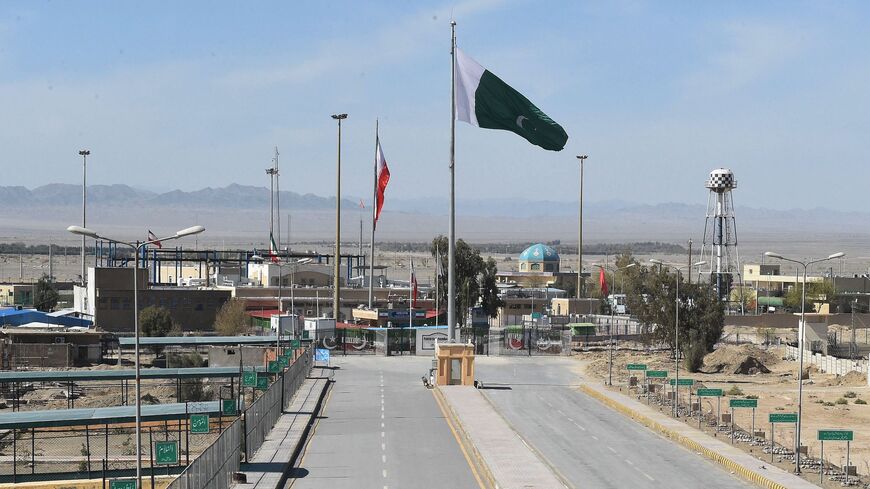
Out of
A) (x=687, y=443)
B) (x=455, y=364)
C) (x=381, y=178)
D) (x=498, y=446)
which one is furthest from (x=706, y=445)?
(x=381, y=178)

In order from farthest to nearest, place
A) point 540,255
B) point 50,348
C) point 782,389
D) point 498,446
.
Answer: point 540,255 → point 50,348 → point 782,389 → point 498,446

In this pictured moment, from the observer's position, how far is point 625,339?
296 feet

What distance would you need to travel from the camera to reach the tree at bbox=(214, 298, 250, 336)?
280ft

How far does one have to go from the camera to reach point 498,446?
37.0m

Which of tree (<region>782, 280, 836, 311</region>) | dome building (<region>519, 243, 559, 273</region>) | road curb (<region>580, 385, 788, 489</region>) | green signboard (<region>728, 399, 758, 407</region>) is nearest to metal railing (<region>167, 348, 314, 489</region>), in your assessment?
road curb (<region>580, 385, 788, 489</region>)

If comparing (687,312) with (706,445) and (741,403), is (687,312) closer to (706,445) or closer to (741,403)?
(741,403)

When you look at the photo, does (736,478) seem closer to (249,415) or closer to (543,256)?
(249,415)

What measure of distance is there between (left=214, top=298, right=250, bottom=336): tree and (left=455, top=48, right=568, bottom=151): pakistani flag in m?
43.1

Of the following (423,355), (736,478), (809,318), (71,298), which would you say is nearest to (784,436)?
(736,478)

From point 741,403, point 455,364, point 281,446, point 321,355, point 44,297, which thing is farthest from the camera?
point 44,297

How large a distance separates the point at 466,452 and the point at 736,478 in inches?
320

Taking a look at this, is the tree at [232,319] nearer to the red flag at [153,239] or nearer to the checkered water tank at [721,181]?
the red flag at [153,239]

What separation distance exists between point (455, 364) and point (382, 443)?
15441 mm

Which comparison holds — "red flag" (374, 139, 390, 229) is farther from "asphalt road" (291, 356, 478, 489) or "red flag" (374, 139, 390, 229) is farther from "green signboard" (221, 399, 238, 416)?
"green signboard" (221, 399, 238, 416)
